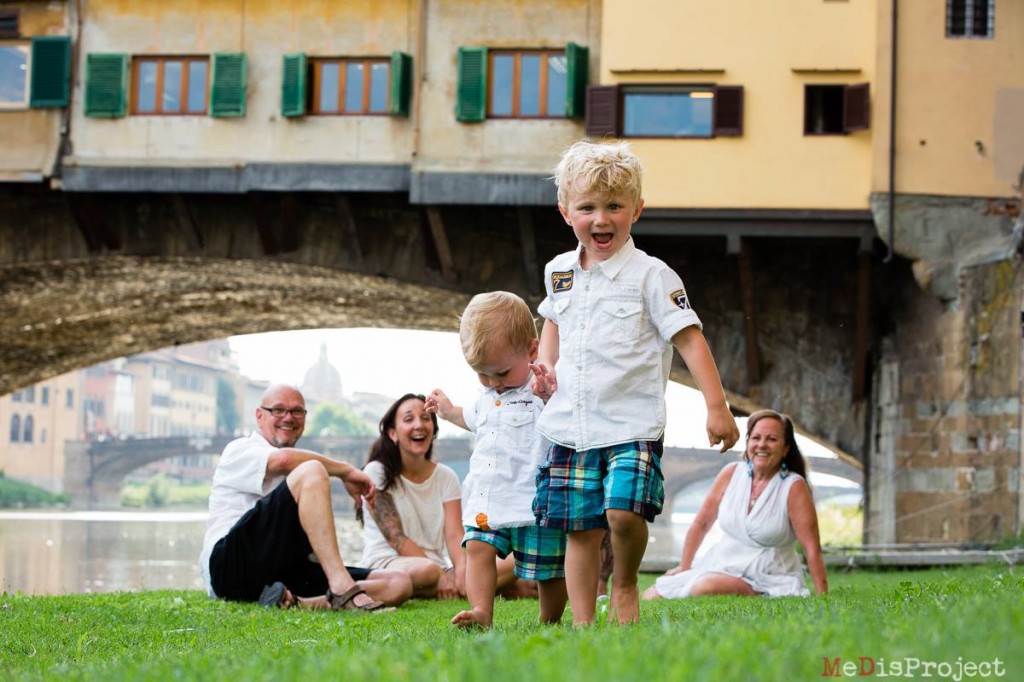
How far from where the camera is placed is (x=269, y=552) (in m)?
7.55

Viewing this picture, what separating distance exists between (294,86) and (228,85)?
910mm

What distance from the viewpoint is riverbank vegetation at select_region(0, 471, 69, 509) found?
233 feet

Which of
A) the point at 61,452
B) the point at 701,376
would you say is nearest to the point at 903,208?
the point at 701,376

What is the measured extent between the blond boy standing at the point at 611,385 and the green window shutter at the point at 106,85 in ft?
49.9

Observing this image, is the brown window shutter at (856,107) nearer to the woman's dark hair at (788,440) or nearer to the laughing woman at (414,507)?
the woman's dark hair at (788,440)

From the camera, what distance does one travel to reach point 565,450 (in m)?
4.84

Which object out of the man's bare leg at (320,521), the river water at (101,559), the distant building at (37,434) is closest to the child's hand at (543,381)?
the man's bare leg at (320,521)

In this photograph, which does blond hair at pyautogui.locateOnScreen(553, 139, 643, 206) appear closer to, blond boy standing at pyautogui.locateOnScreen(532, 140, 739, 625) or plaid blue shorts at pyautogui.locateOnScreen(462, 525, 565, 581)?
blond boy standing at pyautogui.locateOnScreen(532, 140, 739, 625)

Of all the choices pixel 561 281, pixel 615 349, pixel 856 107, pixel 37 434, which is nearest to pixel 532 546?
pixel 615 349

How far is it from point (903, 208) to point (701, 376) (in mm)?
13240

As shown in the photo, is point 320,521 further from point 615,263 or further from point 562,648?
point 562,648

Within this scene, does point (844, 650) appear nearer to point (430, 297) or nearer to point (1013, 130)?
point (1013, 130)

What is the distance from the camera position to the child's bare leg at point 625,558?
459cm

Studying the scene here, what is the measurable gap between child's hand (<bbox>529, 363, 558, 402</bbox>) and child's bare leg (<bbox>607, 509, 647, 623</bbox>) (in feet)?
1.64
